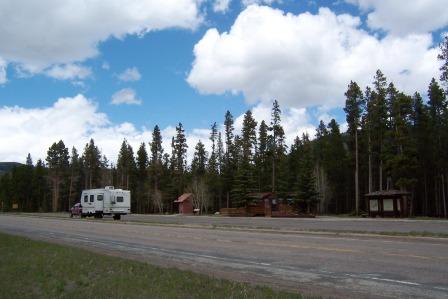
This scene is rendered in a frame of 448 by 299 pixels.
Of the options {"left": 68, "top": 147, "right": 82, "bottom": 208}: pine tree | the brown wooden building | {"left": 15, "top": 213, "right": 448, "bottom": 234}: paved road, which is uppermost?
{"left": 68, "top": 147, "right": 82, "bottom": 208}: pine tree

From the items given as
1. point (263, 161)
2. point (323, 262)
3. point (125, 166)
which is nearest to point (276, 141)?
point (263, 161)

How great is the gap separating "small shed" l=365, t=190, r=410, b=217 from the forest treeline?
405 inches

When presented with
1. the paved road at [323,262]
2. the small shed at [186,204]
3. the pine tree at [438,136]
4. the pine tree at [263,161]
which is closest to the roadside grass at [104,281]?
the paved road at [323,262]

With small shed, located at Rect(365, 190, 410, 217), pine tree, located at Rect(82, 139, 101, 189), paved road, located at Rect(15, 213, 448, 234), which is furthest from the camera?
pine tree, located at Rect(82, 139, 101, 189)

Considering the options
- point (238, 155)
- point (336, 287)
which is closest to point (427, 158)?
point (238, 155)

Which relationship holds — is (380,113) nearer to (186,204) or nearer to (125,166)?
(186,204)

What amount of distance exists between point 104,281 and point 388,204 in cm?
3938

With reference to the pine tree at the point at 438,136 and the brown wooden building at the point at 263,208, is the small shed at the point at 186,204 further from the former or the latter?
the pine tree at the point at 438,136

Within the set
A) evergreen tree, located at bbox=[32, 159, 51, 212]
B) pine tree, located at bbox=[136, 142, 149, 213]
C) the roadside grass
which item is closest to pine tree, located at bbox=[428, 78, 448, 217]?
pine tree, located at bbox=[136, 142, 149, 213]

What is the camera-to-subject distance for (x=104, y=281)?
→ 31.5 feet

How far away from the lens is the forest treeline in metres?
64.3

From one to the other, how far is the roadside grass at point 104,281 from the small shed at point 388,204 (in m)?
35.6

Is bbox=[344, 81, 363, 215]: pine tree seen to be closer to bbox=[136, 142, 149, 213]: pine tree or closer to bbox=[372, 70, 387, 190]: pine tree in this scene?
bbox=[372, 70, 387, 190]: pine tree

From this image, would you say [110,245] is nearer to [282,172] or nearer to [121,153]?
[282,172]
